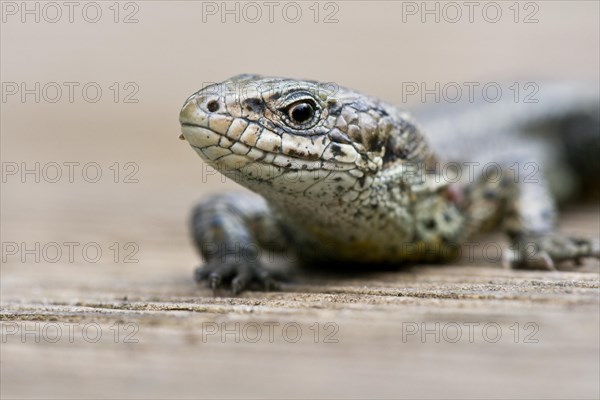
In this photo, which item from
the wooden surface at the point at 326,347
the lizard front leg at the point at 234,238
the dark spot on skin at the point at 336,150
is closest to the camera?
the wooden surface at the point at 326,347

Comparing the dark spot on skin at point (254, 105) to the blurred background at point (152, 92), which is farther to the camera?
the dark spot on skin at point (254, 105)

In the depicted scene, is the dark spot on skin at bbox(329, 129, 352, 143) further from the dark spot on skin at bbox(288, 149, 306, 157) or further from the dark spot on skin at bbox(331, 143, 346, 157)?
the dark spot on skin at bbox(288, 149, 306, 157)

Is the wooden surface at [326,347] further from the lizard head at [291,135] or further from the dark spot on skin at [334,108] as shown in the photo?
the dark spot on skin at [334,108]

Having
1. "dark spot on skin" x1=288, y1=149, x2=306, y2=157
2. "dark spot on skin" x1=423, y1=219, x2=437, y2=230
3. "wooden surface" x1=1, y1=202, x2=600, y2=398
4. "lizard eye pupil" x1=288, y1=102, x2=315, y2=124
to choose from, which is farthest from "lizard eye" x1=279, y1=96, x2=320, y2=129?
"dark spot on skin" x1=423, y1=219, x2=437, y2=230

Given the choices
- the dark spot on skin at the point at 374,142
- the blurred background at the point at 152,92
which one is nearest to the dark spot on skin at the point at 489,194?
the blurred background at the point at 152,92

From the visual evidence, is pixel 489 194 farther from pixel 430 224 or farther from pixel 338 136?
pixel 338 136

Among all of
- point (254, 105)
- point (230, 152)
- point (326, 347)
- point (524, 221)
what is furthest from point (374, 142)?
point (326, 347)

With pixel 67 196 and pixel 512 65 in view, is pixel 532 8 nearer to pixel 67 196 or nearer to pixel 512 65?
pixel 512 65
